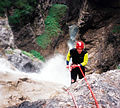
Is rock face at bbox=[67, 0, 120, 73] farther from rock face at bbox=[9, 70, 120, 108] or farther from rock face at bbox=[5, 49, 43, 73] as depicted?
rock face at bbox=[9, 70, 120, 108]

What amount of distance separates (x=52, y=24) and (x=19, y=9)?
14.8 ft

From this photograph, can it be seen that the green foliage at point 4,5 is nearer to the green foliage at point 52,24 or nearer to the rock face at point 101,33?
the green foliage at point 52,24

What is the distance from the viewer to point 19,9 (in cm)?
1145

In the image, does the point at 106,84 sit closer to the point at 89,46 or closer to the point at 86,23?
the point at 89,46

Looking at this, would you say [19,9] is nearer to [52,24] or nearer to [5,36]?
[5,36]

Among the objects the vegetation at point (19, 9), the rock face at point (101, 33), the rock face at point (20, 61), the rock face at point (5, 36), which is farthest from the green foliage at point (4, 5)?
the rock face at point (101, 33)

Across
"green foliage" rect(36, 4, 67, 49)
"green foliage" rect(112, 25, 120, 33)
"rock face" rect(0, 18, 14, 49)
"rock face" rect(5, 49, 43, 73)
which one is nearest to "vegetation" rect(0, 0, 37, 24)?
"rock face" rect(0, 18, 14, 49)

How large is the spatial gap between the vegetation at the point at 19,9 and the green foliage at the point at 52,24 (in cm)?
276

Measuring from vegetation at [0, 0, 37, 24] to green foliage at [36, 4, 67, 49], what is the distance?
→ 109 inches

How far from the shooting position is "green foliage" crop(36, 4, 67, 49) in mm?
13884

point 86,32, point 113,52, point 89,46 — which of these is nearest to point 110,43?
point 113,52

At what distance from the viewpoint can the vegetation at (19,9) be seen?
10.9 meters

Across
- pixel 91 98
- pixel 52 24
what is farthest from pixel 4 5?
pixel 91 98

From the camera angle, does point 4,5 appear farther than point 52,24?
No
